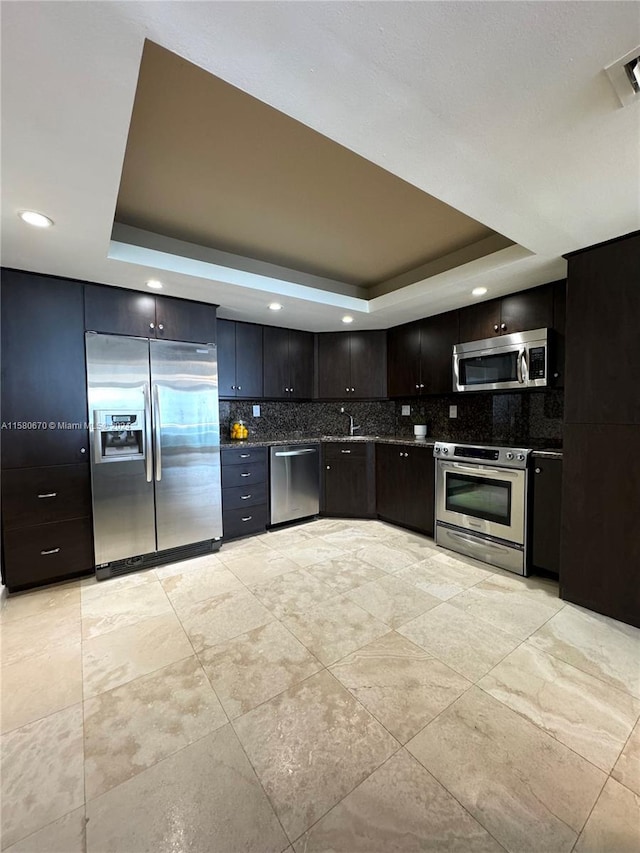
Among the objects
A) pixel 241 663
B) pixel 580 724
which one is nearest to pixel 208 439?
pixel 241 663

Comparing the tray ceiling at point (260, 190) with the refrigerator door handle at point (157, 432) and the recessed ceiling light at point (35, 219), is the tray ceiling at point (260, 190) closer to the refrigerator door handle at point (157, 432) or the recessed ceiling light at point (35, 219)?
the recessed ceiling light at point (35, 219)

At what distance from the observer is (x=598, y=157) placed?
1.36m

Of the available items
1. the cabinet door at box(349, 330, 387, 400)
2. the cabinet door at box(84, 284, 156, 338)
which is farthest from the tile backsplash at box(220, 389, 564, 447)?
the cabinet door at box(84, 284, 156, 338)

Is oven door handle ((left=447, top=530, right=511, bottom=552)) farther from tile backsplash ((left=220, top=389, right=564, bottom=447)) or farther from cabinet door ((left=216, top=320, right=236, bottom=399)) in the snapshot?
cabinet door ((left=216, top=320, right=236, bottom=399))

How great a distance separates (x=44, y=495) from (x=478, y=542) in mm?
3390

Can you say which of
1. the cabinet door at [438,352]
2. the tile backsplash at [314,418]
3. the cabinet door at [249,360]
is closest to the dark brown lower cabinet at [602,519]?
the cabinet door at [438,352]

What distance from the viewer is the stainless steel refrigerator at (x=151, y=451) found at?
8.77 feet

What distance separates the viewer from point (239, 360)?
3.78 m

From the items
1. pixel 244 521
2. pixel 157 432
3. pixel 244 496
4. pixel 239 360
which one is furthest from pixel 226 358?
pixel 244 521

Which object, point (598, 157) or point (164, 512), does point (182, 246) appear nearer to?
Result: point (164, 512)

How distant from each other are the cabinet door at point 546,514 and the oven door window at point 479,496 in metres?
0.19

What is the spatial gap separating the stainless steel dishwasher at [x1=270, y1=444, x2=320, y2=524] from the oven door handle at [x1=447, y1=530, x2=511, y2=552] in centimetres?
152

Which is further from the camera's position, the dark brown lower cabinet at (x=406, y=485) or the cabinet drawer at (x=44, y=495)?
the dark brown lower cabinet at (x=406, y=485)

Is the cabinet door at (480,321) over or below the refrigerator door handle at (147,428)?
over
